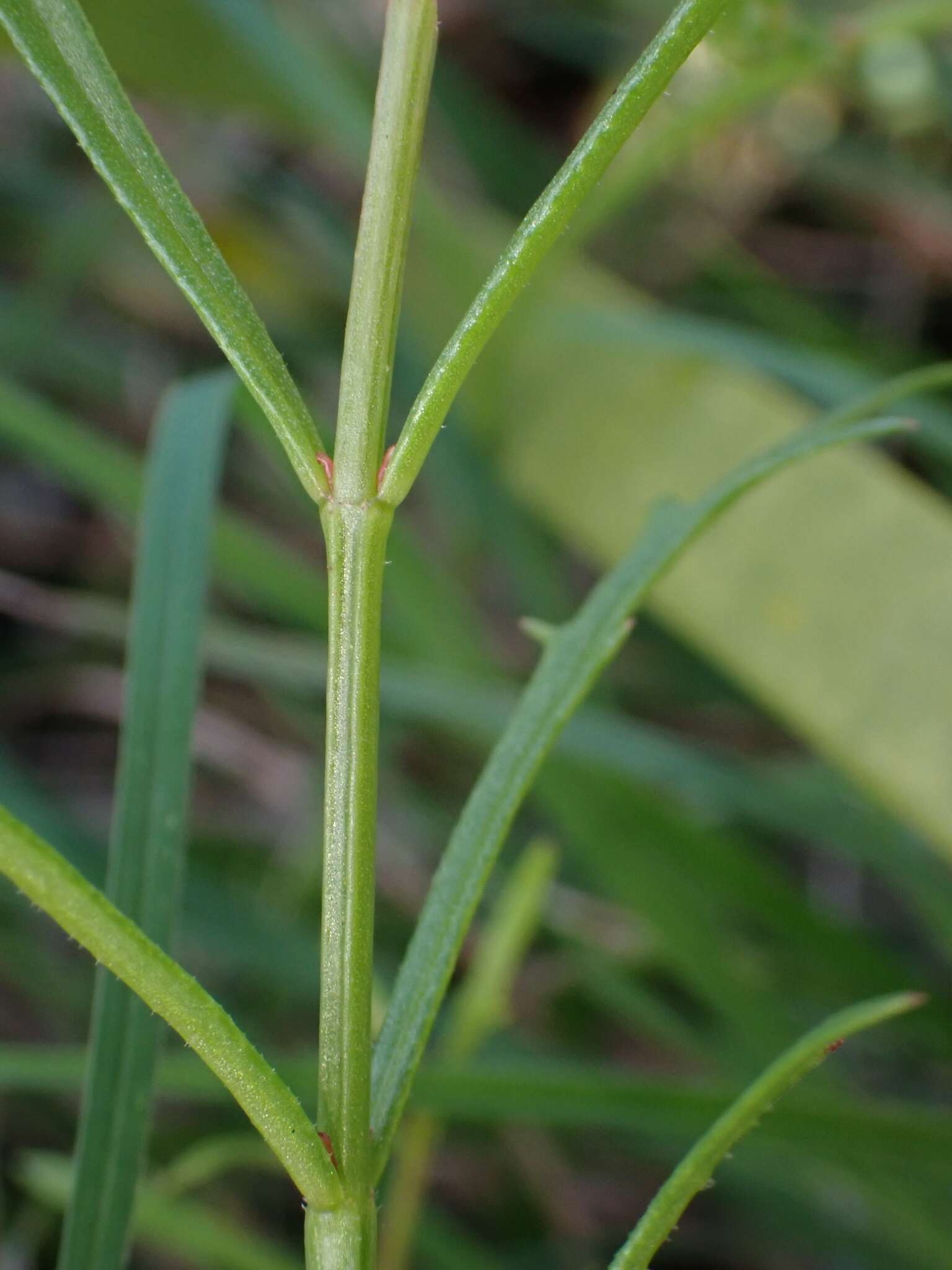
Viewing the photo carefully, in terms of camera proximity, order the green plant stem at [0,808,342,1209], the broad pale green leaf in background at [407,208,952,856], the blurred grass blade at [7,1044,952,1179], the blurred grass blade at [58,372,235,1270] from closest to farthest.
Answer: the green plant stem at [0,808,342,1209] → the blurred grass blade at [58,372,235,1270] → the blurred grass blade at [7,1044,952,1179] → the broad pale green leaf in background at [407,208,952,856]

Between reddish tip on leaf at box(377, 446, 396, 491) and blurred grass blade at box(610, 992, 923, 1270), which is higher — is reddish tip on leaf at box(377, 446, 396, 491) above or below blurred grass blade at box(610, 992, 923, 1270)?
above

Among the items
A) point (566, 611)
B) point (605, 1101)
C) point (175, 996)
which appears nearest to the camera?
point (175, 996)

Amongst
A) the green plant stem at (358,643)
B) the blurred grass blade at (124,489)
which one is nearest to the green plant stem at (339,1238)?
the green plant stem at (358,643)

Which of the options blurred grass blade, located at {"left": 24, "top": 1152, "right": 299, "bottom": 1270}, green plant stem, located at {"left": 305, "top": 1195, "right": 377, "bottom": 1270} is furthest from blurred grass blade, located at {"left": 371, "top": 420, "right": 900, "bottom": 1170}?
blurred grass blade, located at {"left": 24, "top": 1152, "right": 299, "bottom": 1270}

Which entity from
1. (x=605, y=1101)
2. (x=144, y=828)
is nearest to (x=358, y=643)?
(x=144, y=828)

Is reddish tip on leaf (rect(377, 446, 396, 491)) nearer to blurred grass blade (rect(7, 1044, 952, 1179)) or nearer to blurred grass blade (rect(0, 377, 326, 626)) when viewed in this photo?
→ blurred grass blade (rect(7, 1044, 952, 1179))

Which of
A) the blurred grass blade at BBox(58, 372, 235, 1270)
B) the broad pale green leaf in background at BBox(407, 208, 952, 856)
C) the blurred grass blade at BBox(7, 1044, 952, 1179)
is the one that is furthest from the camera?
the broad pale green leaf in background at BBox(407, 208, 952, 856)

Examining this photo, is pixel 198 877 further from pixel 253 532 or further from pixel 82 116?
pixel 82 116

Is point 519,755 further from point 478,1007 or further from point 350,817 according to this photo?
point 478,1007
